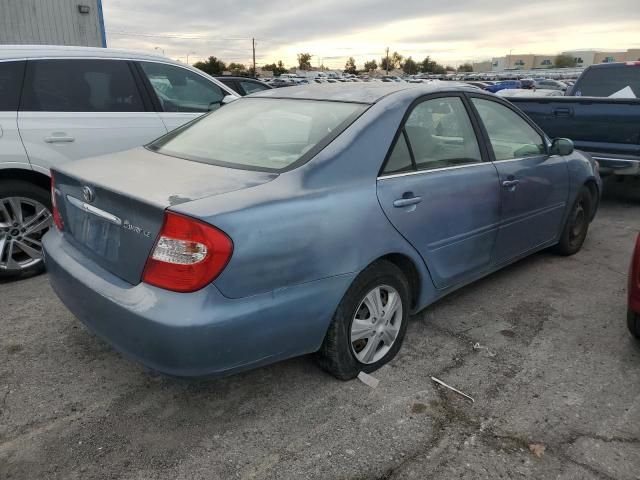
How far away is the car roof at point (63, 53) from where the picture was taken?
13.4 ft

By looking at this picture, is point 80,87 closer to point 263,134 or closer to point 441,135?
point 263,134

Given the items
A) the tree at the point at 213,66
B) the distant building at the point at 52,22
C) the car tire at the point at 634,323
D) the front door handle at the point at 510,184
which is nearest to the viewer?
the car tire at the point at 634,323

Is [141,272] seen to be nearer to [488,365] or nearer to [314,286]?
[314,286]

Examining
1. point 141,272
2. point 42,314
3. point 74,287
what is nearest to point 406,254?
point 141,272

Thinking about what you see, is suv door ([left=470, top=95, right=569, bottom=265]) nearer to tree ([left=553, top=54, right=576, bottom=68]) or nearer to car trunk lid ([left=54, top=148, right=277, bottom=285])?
car trunk lid ([left=54, top=148, right=277, bottom=285])

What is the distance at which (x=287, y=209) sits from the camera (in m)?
2.28

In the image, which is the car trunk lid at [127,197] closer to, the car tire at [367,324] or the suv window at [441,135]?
the car tire at [367,324]

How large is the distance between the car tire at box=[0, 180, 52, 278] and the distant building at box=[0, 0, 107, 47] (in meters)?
9.24

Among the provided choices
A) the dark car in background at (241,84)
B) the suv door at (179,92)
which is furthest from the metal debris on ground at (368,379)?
the dark car in background at (241,84)

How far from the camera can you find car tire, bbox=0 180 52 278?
4012 mm

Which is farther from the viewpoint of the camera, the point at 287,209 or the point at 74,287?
the point at 74,287

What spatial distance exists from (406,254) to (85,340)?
79.3 inches

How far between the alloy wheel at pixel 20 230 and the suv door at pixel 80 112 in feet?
1.09

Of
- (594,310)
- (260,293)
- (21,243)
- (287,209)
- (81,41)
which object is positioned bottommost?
(594,310)
